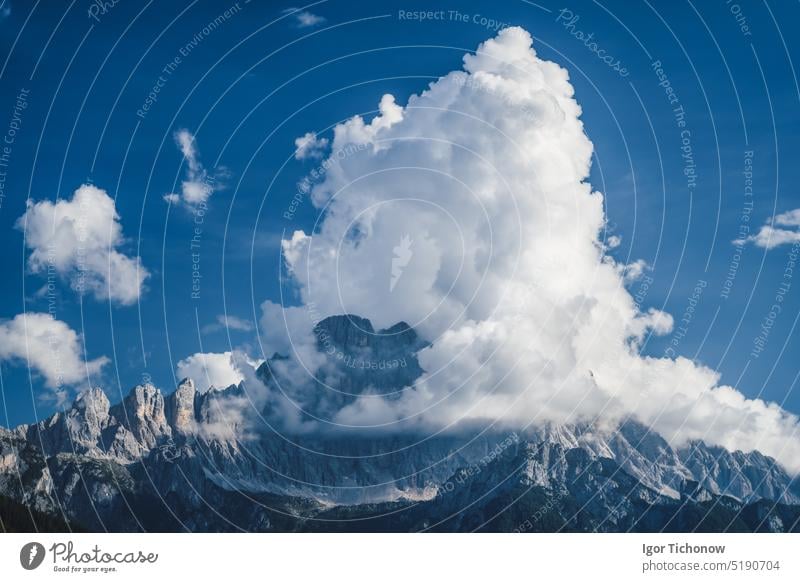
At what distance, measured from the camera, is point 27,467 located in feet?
554
